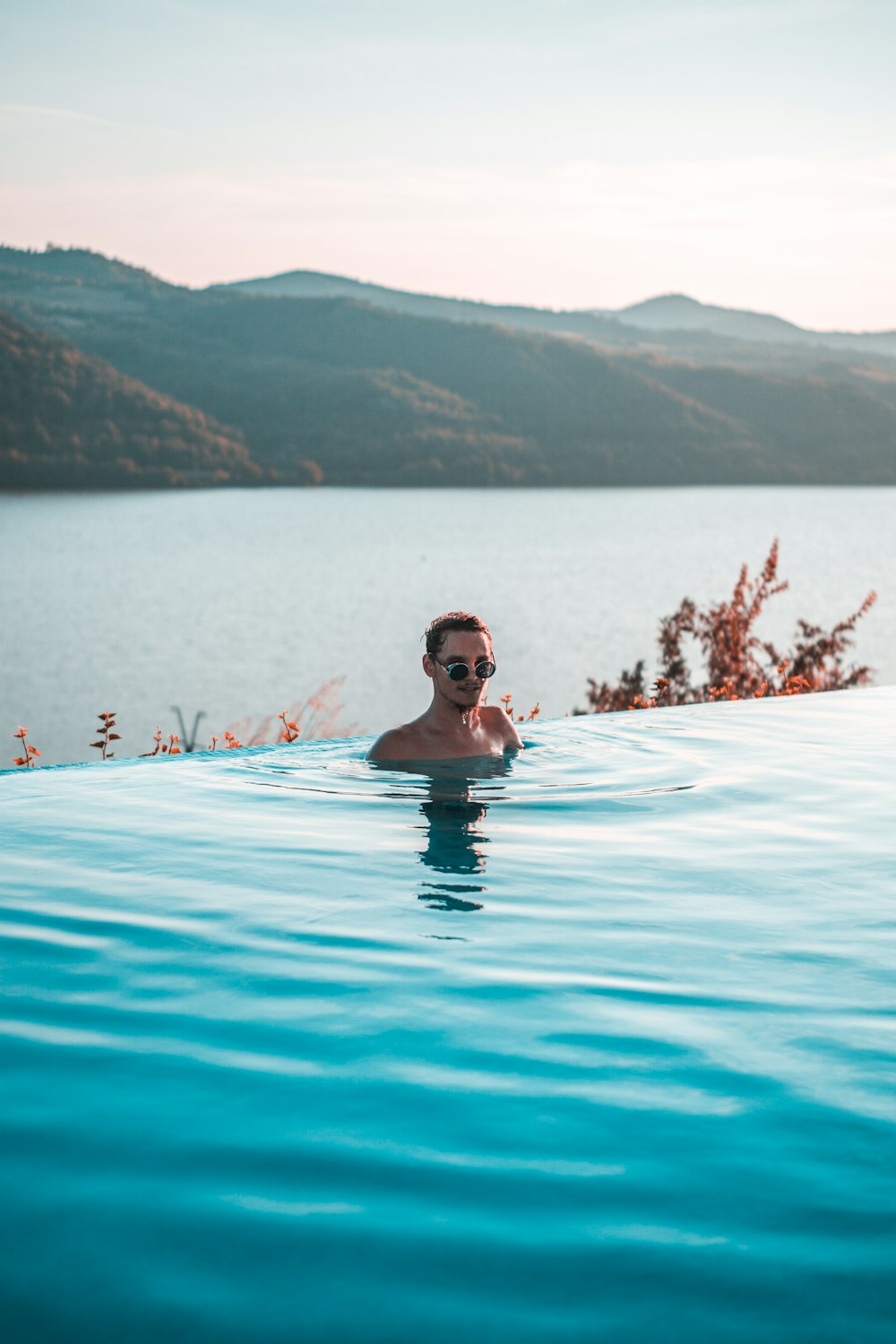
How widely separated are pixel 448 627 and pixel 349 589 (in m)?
41.8

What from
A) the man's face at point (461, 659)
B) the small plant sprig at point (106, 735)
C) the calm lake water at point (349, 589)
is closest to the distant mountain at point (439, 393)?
the calm lake water at point (349, 589)

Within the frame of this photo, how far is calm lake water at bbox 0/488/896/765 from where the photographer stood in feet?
101

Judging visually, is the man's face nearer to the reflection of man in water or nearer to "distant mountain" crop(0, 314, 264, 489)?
the reflection of man in water

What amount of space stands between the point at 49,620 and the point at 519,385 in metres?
52.5

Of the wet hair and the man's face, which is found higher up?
the wet hair

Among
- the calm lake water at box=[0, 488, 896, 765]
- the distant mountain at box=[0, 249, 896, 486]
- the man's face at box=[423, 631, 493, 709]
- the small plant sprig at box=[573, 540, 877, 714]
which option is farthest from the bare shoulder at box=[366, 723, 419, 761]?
the distant mountain at box=[0, 249, 896, 486]

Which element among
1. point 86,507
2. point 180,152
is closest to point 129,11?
point 180,152

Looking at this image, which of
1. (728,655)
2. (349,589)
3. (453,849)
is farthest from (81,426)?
(453,849)

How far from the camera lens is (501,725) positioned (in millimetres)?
6133

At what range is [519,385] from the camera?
87.6 metres

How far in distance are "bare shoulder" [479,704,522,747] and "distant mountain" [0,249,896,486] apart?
223 feet

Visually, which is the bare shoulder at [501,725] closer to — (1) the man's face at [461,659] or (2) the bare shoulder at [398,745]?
(2) the bare shoulder at [398,745]

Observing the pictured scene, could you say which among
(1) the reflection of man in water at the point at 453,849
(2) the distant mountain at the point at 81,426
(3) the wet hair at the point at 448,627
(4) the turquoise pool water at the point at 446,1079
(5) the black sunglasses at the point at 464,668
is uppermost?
(2) the distant mountain at the point at 81,426

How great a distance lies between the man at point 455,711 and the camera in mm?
5250
